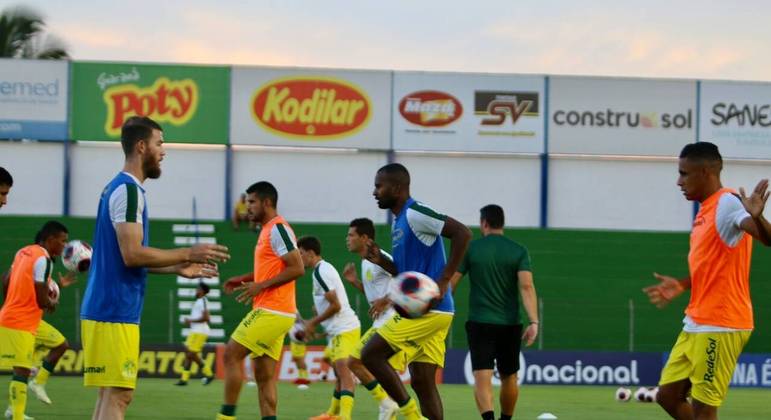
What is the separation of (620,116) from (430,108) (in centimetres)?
526

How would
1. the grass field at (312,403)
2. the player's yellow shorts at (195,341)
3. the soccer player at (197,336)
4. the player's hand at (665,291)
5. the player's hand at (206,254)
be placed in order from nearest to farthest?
the player's hand at (206,254) < the player's hand at (665,291) < the grass field at (312,403) < the soccer player at (197,336) < the player's yellow shorts at (195,341)

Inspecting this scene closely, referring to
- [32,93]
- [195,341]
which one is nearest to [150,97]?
[32,93]

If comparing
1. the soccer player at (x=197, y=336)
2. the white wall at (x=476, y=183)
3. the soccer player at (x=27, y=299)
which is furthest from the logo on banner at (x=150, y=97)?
the soccer player at (x=27, y=299)

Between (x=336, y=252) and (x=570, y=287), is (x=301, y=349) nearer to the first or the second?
(x=336, y=252)

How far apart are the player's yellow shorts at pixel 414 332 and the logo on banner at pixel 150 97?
2348cm

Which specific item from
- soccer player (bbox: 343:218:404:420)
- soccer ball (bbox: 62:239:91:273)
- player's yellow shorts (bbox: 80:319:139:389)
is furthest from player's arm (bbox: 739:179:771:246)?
soccer ball (bbox: 62:239:91:273)

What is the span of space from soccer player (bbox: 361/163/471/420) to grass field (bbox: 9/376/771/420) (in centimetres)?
512

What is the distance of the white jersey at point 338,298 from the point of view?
14812 millimetres

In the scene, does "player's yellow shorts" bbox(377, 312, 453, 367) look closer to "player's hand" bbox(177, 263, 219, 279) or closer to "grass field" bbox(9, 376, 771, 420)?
"player's hand" bbox(177, 263, 219, 279)

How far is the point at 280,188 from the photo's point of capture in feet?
110

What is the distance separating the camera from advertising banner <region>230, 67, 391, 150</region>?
3353 cm

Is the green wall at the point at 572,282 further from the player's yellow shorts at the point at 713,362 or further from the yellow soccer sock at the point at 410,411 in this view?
the player's yellow shorts at the point at 713,362

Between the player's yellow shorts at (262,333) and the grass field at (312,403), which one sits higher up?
the player's yellow shorts at (262,333)

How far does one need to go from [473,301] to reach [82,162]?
22729 millimetres
